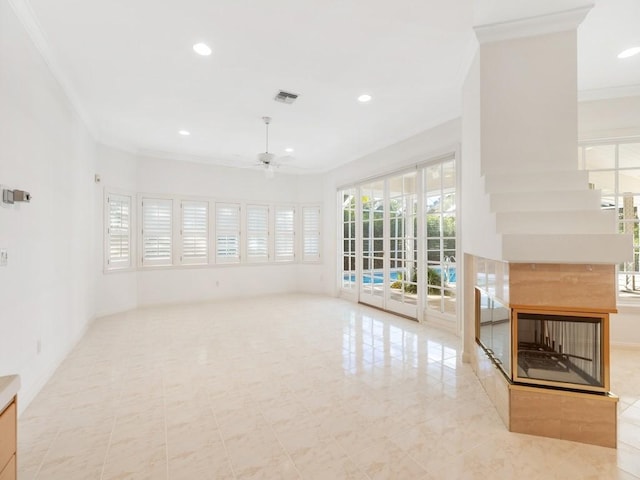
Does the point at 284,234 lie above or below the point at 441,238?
above

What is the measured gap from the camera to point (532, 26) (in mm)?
2494

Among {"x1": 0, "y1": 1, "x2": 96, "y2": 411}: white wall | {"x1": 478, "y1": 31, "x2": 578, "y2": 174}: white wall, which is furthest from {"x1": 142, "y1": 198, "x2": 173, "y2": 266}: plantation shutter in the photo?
{"x1": 478, "y1": 31, "x2": 578, "y2": 174}: white wall

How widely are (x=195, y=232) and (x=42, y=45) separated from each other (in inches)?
163

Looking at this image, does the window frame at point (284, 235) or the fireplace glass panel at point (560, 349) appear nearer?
the fireplace glass panel at point (560, 349)

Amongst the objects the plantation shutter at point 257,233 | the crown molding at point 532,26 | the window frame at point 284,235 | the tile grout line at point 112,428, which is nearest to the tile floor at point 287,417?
the tile grout line at point 112,428

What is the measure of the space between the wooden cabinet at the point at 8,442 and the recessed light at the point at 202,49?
9.44 feet

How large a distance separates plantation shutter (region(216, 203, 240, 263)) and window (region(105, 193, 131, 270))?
1667mm

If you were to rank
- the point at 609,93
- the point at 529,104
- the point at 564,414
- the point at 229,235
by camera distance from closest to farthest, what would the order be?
the point at 564,414
the point at 529,104
the point at 609,93
the point at 229,235

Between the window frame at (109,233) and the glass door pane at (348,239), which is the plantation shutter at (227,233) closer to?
the window frame at (109,233)

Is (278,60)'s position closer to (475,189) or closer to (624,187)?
(475,189)

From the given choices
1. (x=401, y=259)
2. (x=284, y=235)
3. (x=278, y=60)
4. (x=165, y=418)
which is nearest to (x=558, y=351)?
(x=165, y=418)

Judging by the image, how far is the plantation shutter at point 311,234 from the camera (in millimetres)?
7672

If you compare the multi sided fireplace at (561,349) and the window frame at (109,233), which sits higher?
the window frame at (109,233)

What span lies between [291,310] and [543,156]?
179 inches
